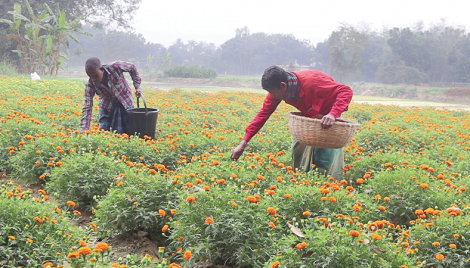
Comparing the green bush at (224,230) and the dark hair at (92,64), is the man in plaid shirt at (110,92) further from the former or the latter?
the green bush at (224,230)

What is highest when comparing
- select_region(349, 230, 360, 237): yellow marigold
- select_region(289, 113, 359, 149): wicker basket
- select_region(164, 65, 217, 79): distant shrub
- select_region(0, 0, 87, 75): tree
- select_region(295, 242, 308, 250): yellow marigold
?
select_region(0, 0, 87, 75): tree

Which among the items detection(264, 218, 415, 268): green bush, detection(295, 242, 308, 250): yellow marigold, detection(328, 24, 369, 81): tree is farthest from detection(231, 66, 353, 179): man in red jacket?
detection(328, 24, 369, 81): tree

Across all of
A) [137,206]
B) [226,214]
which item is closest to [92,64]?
[137,206]

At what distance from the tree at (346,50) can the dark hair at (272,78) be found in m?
39.0

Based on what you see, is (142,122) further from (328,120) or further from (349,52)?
(349,52)

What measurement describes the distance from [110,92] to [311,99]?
2647mm

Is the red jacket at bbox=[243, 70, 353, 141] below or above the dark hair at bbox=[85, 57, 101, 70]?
below

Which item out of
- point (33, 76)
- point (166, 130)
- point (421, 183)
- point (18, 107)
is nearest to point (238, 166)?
point (421, 183)

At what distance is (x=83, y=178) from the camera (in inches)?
138

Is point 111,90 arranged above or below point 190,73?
above

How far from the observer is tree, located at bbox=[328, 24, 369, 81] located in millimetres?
40875

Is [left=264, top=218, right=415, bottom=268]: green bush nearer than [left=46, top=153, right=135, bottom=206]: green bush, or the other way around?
[left=264, top=218, right=415, bottom=268]: green bush

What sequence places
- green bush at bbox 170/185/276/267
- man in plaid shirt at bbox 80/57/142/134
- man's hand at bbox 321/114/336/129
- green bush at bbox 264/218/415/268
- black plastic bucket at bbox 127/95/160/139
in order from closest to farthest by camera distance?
green bush at bbox 264/218/415/268, green bush at bbox 170/185/276/267, man's hand at bbox 321/114/336/129, man in plaid shirt at bbox 80/57/142/134, black plastic bucket at bbox 127/95/160/139

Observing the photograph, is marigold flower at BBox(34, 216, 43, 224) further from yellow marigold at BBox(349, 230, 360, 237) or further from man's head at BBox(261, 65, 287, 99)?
man's head at BBox(261, 65, 287, 99)
